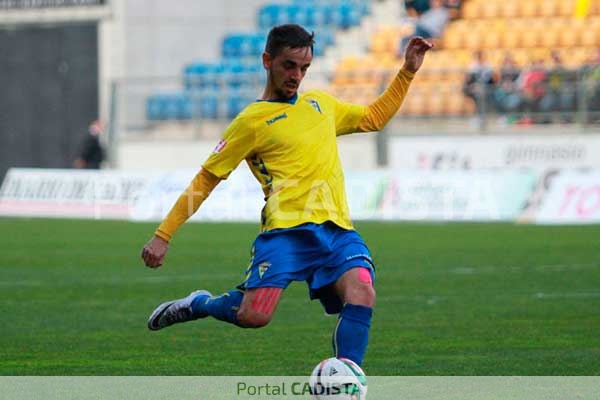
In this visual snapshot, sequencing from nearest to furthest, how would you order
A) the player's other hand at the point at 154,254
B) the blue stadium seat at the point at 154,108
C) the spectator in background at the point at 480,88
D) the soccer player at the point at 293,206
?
1. the soccer player at the point at 293,206
2. the player's other hand at the point at 154,254
3. the spectator in background at the point at 480,88
4. the blue stadium seat at the point at 154,108

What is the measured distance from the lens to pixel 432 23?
105 feet

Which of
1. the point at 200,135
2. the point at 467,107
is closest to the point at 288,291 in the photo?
the point at 467,107

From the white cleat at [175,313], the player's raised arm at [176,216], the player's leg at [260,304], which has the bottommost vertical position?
the white cleat at [175,313]

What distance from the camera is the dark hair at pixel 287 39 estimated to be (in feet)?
23.1

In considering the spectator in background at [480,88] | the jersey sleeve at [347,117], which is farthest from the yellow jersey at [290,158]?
the spectator in background at [480,88]

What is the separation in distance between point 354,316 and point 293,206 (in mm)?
643

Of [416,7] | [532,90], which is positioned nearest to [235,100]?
[416,7]

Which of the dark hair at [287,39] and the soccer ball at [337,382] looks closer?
the soccer ball at [337,382]

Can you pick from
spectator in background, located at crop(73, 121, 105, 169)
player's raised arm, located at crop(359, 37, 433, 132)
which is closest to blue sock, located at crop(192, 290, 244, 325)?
player's raised arm, located at crop(359, 37, 433, 132)

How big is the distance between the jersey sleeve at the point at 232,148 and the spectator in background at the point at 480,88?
826 inches

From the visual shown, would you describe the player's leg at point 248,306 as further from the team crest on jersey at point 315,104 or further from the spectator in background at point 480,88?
the spectator in background at point 480,88

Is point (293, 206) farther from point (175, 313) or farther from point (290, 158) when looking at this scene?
point (175, 313)

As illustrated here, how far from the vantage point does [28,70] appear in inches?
1545

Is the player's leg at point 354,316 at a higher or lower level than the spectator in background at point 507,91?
higher
